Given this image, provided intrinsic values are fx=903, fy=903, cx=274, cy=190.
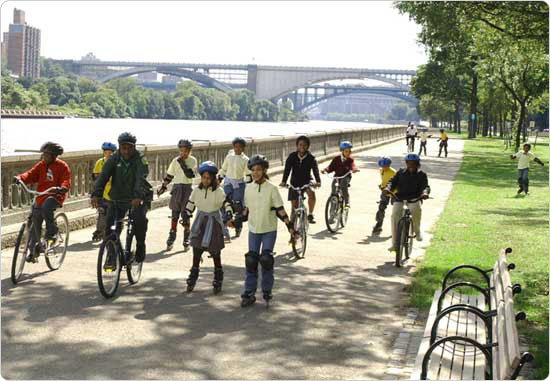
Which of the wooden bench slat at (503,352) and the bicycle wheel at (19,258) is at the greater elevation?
the wooden bench slat at (503,352)

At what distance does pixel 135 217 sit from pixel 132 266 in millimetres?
568

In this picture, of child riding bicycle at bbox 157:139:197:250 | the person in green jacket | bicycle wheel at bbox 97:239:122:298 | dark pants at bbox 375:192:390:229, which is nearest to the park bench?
bicycle wheel at bbox 97:239:122:298

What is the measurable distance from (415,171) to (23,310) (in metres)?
5.95

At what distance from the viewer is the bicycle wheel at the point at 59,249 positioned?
10.4 meters

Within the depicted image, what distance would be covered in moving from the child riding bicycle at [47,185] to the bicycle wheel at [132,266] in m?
0.92

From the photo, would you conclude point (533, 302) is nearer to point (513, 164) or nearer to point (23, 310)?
point (23, 310)

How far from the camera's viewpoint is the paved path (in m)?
6.74

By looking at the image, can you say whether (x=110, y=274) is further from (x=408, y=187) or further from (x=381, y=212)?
(x=381, y=212)

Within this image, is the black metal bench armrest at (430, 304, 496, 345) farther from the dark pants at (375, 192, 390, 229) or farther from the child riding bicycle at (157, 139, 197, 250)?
the dark pants at (375, 192, 390, 229)

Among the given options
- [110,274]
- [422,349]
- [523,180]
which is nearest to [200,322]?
[110,274]

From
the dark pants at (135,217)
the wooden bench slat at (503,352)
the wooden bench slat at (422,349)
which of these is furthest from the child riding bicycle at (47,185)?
the wooden bench slat at (503,352)

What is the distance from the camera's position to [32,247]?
9.95 m

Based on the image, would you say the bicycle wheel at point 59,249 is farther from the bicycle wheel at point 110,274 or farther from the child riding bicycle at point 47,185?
the bicycle wheel at point 110,274

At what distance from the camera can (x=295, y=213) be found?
1268 centimetres
